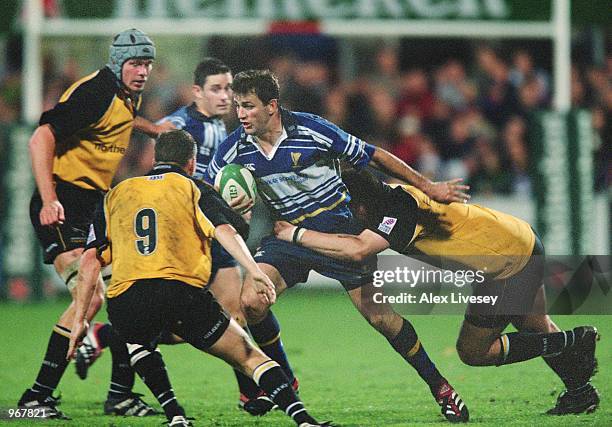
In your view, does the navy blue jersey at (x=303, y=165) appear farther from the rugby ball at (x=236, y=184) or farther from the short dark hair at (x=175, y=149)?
the short dark hair at (x=175, y=149)

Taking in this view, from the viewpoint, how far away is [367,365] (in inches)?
283

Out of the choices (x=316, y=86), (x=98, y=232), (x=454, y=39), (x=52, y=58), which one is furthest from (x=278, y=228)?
(x=454, y=39)

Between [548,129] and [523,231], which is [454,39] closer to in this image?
[548,129]

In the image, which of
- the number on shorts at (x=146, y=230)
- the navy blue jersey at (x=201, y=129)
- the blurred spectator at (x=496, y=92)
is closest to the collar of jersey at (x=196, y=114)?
the navy blue jersey at (x=201, y=129)

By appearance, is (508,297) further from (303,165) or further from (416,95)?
(416,95)

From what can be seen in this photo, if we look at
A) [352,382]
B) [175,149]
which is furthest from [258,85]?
[352,382]

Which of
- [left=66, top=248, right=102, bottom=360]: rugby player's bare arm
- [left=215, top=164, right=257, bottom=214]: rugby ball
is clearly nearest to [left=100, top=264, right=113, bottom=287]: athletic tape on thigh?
[left=66, top=248, right=102, bottom=360]: rugby player's bare arm

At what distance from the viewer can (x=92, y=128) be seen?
20.1 feet

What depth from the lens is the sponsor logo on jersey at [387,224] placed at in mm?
6102

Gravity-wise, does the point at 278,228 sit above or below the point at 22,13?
below

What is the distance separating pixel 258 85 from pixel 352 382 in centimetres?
189

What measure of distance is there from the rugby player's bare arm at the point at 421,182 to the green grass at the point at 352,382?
2.12ft

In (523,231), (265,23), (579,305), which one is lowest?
(579,305)

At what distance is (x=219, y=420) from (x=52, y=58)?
3306 millimetres
